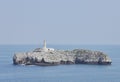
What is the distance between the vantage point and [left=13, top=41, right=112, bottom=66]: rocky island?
120 m

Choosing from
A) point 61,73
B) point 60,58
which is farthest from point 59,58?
point 61,73

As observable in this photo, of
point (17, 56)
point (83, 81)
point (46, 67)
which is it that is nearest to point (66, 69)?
point (46, 67)

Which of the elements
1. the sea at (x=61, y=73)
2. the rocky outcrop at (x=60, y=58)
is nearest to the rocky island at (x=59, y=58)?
the rocky outcrop at (x=60, y=58)

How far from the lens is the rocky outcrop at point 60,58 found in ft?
394

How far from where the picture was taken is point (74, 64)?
4916 inches

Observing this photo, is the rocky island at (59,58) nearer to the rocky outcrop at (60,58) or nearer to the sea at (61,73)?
the rocky outcrop at (60,58)

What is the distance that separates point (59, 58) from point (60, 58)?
0.23 m

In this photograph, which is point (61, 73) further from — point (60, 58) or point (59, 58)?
point (60, 58)

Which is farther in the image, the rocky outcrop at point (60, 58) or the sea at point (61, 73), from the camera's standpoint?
the rocky outcrop at point (60, 58)

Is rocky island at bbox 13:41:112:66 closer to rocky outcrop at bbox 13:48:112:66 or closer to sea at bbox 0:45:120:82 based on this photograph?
rocky outcrop at bbox 13:48:112:66

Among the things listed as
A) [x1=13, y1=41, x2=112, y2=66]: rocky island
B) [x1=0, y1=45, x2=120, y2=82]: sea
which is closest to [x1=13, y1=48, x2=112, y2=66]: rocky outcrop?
[x1=13, y1=41, x2=112, y2=66]: rocky island

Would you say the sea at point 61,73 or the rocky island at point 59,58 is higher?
the rocky island at point 59,58

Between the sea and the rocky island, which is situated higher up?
the rocky island

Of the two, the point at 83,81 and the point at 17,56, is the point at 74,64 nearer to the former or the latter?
the point at 17,56
